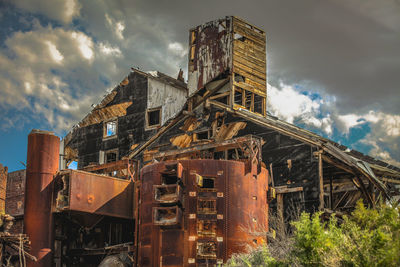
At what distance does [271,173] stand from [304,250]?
12.2 meters

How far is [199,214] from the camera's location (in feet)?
61.6

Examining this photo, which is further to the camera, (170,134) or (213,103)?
(170,134)

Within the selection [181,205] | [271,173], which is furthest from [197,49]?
[181,205]

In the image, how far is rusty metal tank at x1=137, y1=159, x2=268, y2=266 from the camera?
60.5 feet

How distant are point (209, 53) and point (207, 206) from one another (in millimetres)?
13358

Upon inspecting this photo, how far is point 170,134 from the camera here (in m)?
29.7

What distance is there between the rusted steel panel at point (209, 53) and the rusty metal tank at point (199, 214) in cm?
1074

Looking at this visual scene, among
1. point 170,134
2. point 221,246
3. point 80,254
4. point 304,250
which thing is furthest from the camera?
point 170,134

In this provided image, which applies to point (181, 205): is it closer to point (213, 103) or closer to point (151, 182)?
point (151, 182)

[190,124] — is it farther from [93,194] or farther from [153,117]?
[93,194]

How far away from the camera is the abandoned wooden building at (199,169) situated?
1888 cm

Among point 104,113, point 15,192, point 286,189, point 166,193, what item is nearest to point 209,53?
point 286,189

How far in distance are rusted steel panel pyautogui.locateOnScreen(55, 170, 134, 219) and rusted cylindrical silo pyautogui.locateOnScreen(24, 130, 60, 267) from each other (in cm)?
49

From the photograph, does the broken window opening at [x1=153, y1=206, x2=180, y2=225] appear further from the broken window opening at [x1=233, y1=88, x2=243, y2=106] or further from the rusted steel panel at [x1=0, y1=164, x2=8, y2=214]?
the rusted steel panel at [x1=0, y1=164, x2=8, y2=214]
